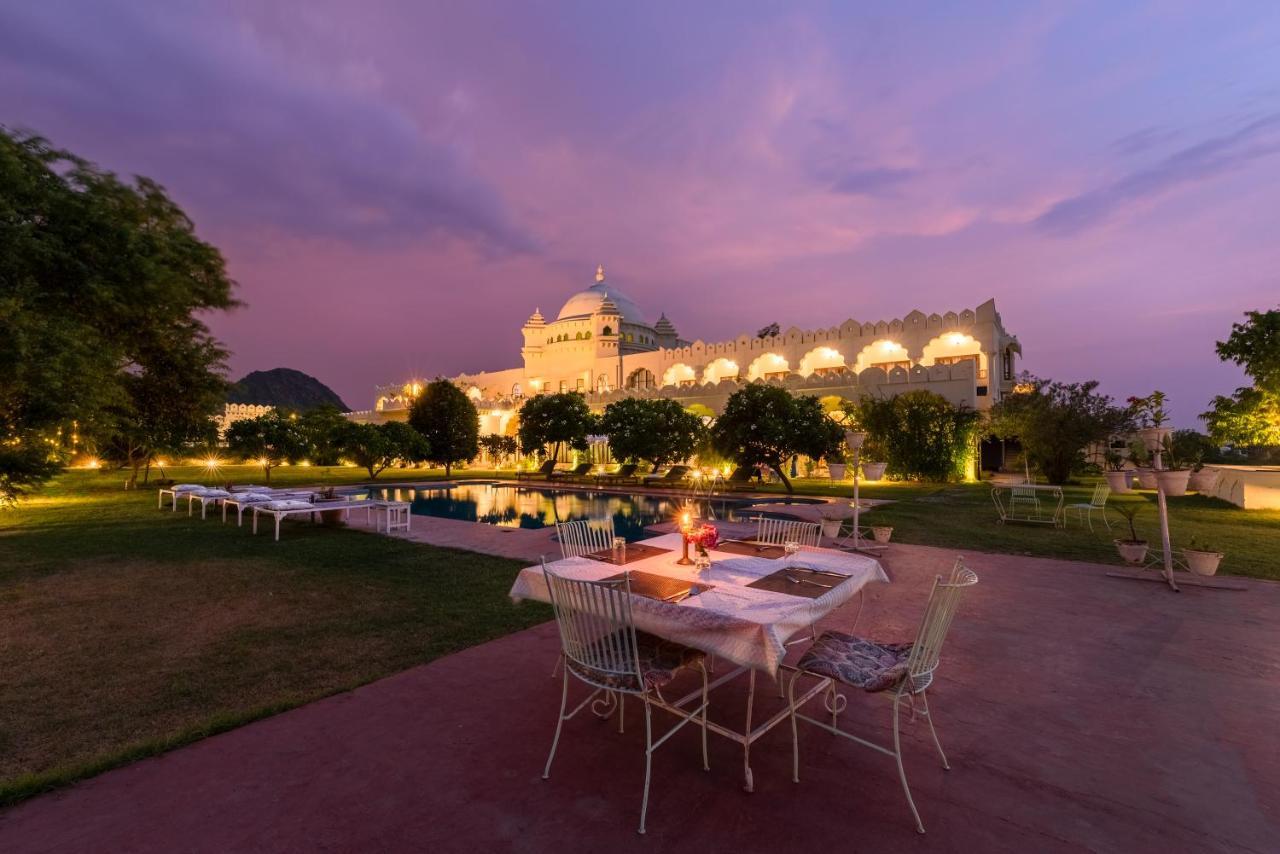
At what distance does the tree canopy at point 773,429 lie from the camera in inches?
675

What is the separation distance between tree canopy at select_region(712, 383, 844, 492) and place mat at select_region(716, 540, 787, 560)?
43.9ft

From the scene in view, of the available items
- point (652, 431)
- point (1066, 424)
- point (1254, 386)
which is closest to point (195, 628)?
point (652, 431)

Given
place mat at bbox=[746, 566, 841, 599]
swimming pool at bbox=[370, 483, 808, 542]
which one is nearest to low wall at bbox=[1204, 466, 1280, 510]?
swimming pool at bbox=[370, 483, 808, 542]

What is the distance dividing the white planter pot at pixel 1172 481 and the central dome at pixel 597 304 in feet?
157

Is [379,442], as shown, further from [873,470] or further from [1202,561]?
[1202,561]

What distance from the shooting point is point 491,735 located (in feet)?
9.70

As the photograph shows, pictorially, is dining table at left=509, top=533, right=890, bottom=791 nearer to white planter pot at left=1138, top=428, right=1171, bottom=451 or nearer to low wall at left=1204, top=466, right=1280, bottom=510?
white planter pot at left=1138, top=428, right=1171, bottom=451

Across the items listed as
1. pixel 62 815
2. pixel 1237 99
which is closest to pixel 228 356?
pixel 62 815

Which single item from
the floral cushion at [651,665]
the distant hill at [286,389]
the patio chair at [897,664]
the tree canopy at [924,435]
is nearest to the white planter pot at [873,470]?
the tree canopy at [924,435]

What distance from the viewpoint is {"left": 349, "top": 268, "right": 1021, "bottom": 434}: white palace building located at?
2627cm

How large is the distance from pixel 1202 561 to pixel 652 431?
56.0 feet

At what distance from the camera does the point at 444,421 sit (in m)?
29.8

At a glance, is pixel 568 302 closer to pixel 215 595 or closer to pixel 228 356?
pixel 228 356

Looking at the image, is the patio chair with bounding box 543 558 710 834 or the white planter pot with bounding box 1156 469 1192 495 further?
the white planter pot with bounding box 1156 469 1192 495
